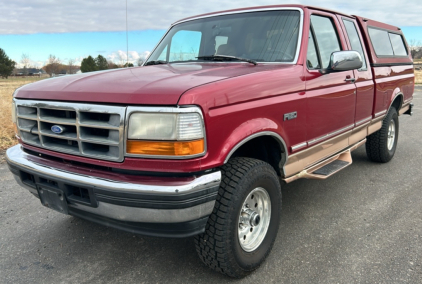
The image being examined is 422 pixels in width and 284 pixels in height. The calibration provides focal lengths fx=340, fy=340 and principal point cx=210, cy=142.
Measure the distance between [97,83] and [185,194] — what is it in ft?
3.39

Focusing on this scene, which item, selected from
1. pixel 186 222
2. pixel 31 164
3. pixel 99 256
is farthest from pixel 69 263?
pixel 186 222

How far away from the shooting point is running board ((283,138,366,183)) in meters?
3.19

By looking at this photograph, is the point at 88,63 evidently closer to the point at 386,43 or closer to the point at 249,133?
the point at 386,43

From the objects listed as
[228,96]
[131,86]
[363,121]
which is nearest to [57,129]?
[131,86]

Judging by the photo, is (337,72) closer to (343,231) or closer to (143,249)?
(343,231)

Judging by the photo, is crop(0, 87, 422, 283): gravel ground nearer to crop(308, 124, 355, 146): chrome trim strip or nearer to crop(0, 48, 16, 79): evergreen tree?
crop(308, 124, 355, 146): chrome trim strip

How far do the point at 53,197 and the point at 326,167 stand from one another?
2.64 meters

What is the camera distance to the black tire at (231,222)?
2242mm

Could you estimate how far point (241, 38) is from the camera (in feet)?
10.9

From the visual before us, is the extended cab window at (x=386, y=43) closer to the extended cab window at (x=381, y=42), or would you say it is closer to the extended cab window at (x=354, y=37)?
the extended cab window at (x=381, y=42)

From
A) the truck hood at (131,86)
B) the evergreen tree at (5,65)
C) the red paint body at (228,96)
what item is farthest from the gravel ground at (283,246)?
the evergreen tree at (5,65)

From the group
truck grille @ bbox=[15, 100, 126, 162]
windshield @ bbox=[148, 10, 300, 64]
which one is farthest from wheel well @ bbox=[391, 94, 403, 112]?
truck grille @ bbox=[15, 100, 126, 162]

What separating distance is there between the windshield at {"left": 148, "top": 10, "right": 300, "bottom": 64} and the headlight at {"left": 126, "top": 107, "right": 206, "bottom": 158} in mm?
1387

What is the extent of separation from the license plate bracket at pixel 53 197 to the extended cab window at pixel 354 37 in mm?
3575
